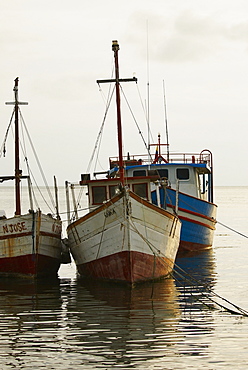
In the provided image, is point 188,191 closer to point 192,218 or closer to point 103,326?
point 192,218

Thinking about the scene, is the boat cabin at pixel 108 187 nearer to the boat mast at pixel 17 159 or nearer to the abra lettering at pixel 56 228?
the abra lettering at pixel 56 228

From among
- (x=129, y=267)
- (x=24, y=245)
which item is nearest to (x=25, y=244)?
(x=24, y=245)

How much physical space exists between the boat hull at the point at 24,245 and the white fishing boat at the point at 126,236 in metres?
1.39

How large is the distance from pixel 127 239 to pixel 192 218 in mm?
10199

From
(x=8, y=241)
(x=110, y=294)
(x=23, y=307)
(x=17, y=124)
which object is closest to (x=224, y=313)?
(x=110, y=294)

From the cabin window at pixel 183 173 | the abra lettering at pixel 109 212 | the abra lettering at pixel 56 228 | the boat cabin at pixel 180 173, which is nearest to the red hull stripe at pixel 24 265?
the abra lettering at pixel 56 228

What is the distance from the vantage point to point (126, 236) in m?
17.5

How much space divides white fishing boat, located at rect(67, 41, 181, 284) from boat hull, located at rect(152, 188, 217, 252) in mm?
6147

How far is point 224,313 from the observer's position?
14055 millimetres

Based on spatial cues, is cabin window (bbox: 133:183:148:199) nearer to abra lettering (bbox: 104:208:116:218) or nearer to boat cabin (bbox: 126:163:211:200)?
abra lettering (bbox: 104:208:116:218)

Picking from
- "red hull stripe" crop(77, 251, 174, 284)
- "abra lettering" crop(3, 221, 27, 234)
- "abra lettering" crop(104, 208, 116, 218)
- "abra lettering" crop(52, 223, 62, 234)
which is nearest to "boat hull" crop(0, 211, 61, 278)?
"abra lettering" crop(3, 221, 27, 234)

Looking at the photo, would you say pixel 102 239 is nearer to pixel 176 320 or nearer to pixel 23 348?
pixel 176 320

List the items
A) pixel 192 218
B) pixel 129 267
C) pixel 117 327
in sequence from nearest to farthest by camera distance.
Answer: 1. pixel 117 327
2. pixel 129 267
3. pixel 192 218

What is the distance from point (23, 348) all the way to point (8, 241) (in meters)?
9.85
